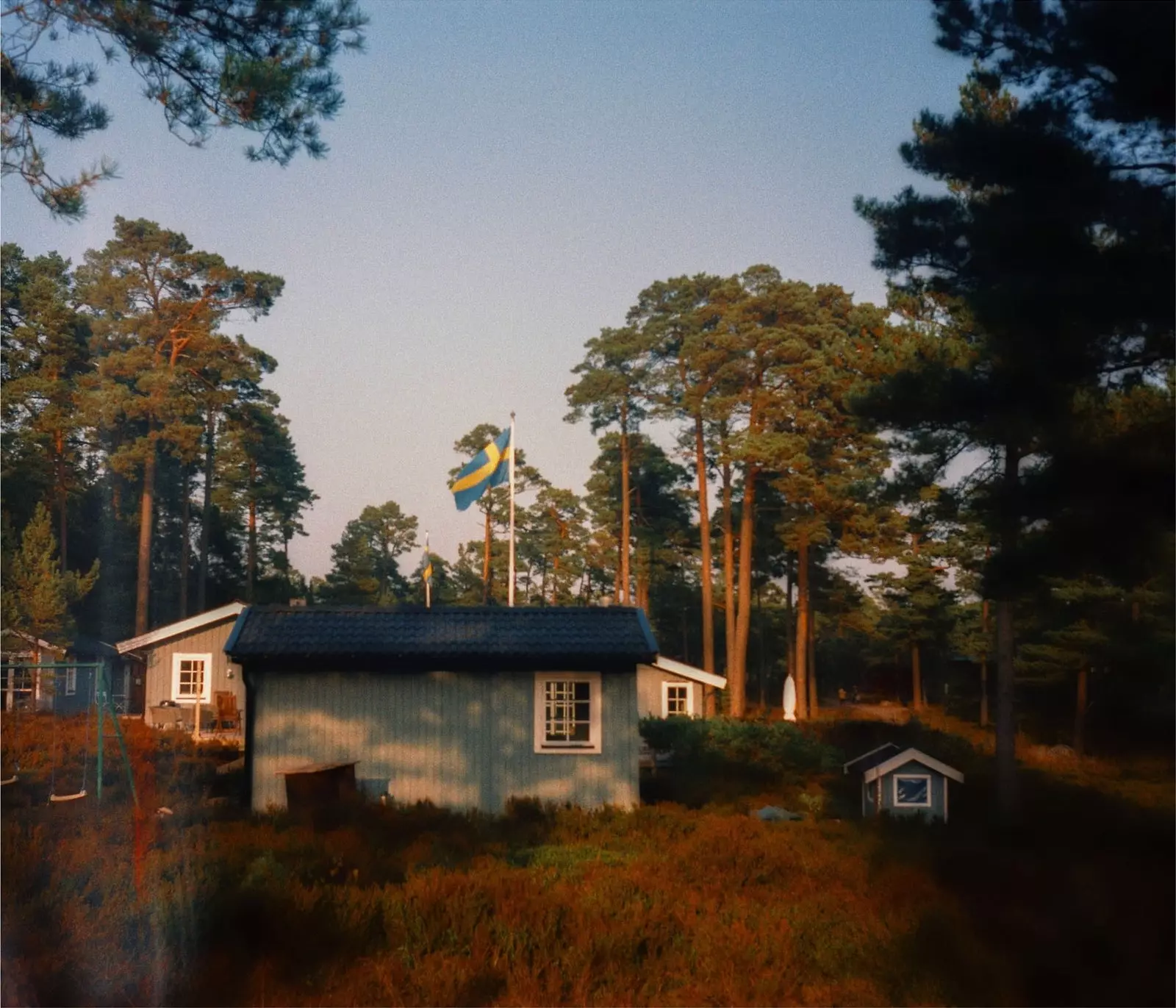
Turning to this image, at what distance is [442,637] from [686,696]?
637 inches

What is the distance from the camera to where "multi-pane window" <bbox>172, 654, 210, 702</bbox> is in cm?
2983

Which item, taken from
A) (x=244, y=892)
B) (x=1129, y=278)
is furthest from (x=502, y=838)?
(x=1129, y=278)

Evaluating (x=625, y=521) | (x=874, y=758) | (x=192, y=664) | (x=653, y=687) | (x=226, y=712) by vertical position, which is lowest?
(x=874, y=758)

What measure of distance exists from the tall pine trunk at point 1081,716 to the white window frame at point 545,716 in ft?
55.2

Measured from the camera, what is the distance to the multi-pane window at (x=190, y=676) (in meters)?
29.8

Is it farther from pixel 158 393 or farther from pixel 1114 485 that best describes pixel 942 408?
pixel 158 393

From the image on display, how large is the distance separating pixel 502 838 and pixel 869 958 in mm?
5919

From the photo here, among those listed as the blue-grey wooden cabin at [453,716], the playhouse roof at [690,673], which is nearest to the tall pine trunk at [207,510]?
the playhouse roof at [690,673]

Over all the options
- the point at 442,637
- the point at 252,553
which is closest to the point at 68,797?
the point at 442,637

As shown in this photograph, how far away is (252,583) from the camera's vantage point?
A: 46250 mm

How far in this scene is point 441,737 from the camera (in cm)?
1600

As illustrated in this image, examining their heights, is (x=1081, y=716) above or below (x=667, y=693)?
below

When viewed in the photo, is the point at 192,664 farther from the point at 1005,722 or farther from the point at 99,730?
the point at 1005,722

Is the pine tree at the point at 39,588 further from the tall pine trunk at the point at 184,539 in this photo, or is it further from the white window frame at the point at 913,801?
the white window frame at the point at 913,801
